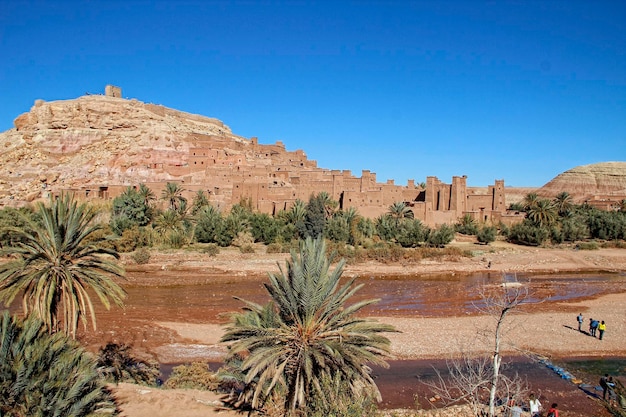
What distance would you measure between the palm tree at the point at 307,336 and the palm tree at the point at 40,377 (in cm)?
177

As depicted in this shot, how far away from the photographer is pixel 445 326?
16172mm

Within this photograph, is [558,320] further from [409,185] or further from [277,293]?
[409,185]

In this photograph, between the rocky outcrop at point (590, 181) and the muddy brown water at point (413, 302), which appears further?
the rocky outcrop at point (590, 181)

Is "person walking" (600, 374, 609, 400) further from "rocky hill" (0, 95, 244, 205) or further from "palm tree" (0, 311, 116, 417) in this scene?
"rocky hill" (0, 95, 244, 205)

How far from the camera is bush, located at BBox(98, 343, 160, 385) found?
9.88 meters

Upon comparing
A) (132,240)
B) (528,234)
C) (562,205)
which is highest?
(562,205)

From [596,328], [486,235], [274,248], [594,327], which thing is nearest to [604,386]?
[594,327]

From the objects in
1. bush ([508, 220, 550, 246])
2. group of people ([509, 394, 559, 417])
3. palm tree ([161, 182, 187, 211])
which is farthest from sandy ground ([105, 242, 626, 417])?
palm tree ([161, 182, 187, 211])

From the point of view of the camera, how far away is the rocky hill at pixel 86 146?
39.7 metres

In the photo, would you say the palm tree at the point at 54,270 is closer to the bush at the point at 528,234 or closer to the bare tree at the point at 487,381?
the bare tree at the point at 487,381

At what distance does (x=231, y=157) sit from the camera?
131 ft

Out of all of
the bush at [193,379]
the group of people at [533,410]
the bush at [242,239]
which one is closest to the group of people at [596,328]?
the group of people at [533,410]

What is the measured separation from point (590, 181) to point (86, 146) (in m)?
71.7

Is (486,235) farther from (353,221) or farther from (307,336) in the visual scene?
(307,336)
